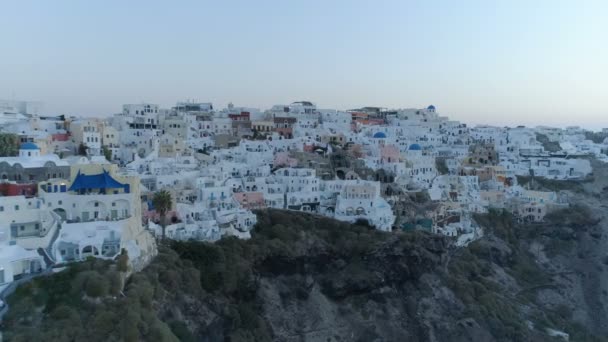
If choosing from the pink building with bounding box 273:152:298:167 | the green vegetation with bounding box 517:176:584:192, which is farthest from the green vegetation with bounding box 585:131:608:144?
the pink building with bounding box 273:152:298:167

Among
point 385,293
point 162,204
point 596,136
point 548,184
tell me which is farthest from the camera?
point 596,136

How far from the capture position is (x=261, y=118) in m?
73.4

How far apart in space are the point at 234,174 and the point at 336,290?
13.5 metres

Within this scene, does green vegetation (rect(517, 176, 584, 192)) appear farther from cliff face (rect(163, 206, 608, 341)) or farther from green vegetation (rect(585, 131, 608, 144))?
green vegetation (rect(585, 131, 608, 144))

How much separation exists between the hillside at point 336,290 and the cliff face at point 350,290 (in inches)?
3.2

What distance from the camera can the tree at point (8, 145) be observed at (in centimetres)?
4056

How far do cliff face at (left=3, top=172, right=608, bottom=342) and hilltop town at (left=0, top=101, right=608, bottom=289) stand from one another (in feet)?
6.02

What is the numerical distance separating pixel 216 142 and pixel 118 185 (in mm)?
28030

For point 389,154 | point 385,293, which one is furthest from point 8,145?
point 389,154

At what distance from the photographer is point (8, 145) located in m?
41.1

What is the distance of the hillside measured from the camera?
85.1 feet

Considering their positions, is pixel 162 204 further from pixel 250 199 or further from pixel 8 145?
pixel 8 145

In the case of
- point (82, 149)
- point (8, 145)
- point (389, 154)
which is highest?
point (8, 145)

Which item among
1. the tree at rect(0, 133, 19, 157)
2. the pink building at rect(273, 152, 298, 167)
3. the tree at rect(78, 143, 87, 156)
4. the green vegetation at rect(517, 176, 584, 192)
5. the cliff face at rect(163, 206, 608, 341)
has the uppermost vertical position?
the tree at rect(0, 133, 19, 157)
